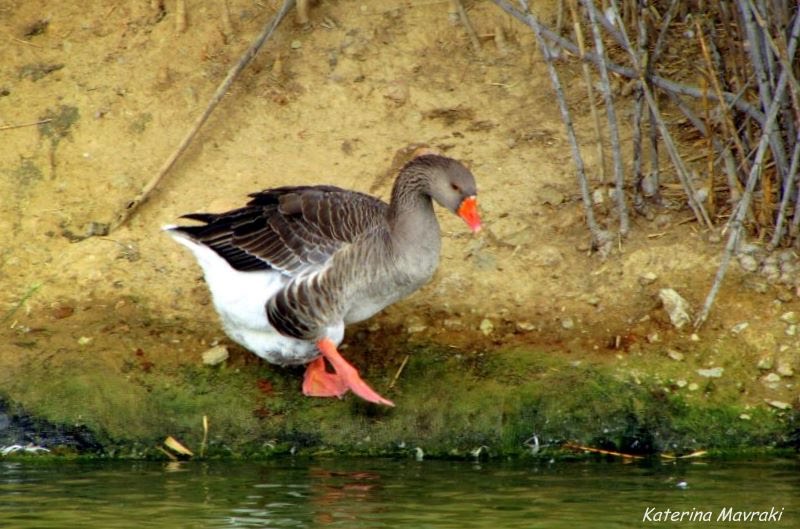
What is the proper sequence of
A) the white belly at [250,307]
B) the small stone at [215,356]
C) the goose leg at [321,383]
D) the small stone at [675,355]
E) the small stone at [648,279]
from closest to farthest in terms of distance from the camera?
1. the white belly at [250,307]
2. the goose leg at [321,383]
3. the small stone at [675,355]
4. the small stone at [215,356]
5. the small stone at [648,279]

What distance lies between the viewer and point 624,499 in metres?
6.60

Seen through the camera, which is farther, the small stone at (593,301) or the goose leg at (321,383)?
the small stone at (593,301)

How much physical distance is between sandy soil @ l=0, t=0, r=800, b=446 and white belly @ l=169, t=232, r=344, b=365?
350 millimetres

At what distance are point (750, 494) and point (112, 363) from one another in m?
3.45

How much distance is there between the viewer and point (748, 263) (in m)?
8.02

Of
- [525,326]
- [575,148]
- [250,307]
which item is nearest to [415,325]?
[525,326]

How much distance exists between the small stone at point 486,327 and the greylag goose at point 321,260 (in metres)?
0.64

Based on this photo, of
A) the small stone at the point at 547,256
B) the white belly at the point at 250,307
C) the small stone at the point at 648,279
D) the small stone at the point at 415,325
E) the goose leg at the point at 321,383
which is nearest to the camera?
the white belly at the point at 250,307

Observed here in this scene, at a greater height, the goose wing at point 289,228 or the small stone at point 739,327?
the goose wing at point 289,228

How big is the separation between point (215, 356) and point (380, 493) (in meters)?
1.51

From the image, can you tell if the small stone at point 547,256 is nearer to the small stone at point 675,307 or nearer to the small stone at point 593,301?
the small stone at point 593,301

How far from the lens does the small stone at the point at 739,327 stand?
305 inches

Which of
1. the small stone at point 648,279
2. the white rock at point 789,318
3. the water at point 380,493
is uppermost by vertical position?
the small stone at point 648,279

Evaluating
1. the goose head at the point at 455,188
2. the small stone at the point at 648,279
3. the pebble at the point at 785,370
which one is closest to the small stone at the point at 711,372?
the pebble at the point at 785,370
